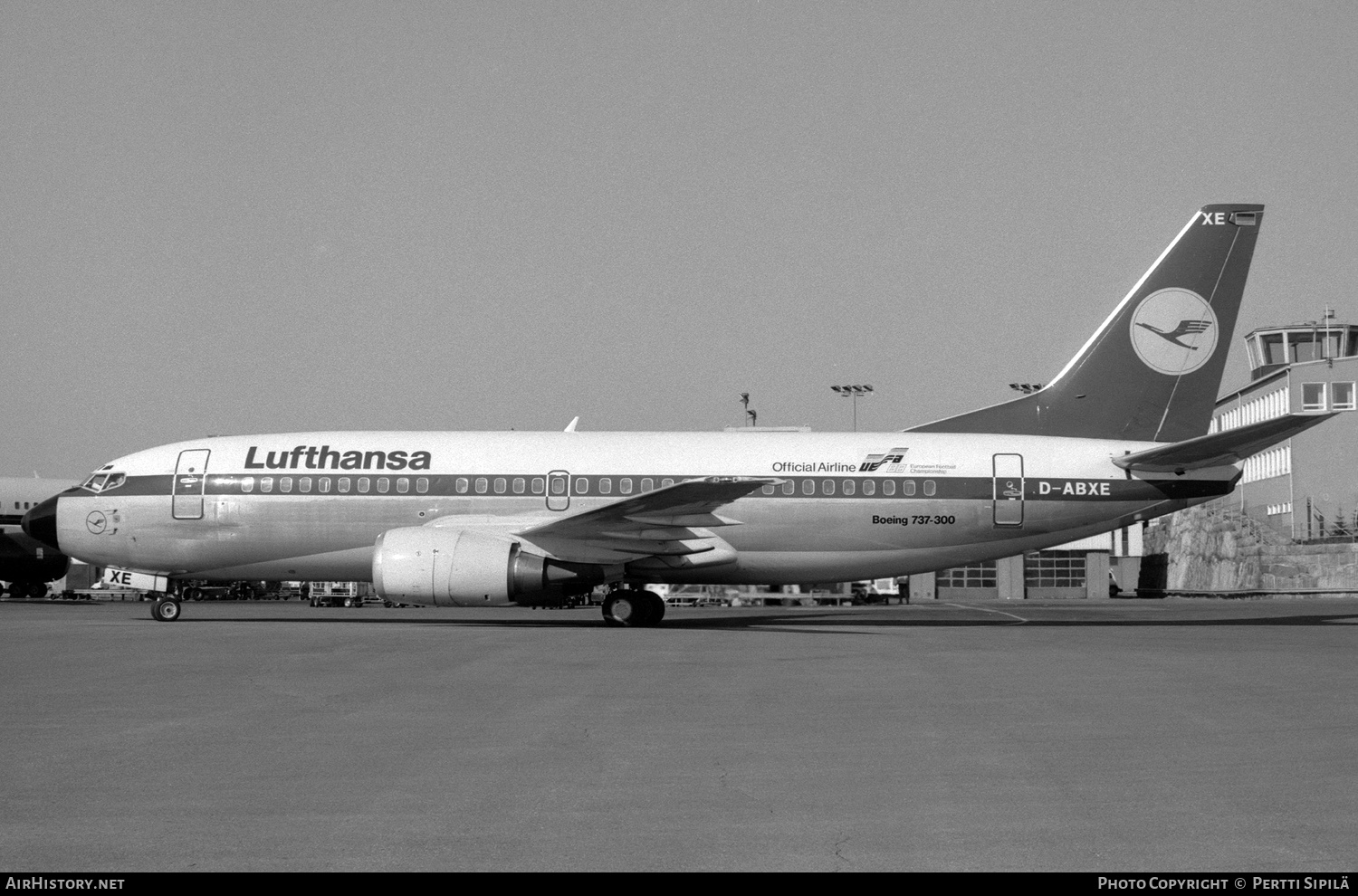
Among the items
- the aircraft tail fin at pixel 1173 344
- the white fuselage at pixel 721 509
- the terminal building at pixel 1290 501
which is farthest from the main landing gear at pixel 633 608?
the terminal building at pixel 1290 501

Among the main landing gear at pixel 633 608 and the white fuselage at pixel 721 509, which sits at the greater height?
the white fuselage at pixel 721 509

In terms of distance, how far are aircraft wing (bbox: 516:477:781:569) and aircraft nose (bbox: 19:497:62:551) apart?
10527 millimetres

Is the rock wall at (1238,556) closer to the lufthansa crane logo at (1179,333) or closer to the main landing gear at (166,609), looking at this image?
the lufthansa crane logo at (1179,333)

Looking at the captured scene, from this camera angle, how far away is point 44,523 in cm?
2816

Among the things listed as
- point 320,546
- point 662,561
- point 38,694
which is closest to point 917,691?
point 38,694

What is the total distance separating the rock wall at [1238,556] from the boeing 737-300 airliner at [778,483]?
104ft

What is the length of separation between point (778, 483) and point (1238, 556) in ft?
164

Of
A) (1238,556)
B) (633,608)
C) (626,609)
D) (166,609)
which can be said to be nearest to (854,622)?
(633,608)

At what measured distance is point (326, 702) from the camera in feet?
41.0

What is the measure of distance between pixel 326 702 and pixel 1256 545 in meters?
61.1

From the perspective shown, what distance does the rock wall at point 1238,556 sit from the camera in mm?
56562

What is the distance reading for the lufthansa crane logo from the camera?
89.3 feet

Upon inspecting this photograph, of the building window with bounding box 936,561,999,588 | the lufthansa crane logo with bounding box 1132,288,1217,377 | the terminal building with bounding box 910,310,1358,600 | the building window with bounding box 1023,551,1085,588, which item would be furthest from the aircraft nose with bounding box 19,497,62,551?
the building window with bounding box 1023,551,1085,588

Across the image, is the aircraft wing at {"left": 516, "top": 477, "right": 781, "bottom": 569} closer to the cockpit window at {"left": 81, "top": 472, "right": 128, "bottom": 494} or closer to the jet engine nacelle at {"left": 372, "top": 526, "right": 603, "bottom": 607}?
the jet engine nacelle at {"left": 372, "top": 526, "right": 603, "bottom": 607}
